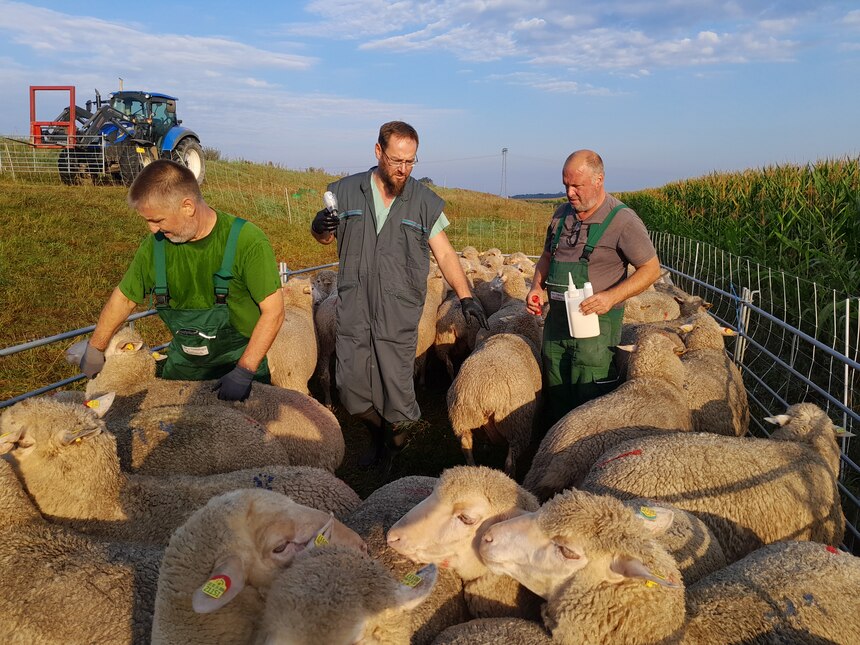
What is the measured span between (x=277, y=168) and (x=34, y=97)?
1550 centimetres

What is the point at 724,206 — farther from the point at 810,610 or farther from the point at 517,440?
the point at 810,610

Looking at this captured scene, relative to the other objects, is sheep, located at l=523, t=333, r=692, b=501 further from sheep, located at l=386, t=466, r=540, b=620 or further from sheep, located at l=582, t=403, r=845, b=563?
sheep, located at l=386, t=466, r=540, b=620

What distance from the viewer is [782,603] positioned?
215cm

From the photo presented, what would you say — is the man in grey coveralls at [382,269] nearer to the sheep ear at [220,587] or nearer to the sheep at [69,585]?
the sheep at [69,585]

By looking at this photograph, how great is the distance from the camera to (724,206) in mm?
14109

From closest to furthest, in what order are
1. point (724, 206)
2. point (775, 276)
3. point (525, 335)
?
point (525, 335)
point (775, 276)
point (724, 206)

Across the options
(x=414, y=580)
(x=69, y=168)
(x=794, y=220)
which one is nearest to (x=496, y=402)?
(x=414, y=580)

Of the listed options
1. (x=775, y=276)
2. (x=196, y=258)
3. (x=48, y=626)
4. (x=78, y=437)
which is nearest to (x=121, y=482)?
(x=78, y=437)

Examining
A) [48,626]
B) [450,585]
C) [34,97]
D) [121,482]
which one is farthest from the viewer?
[34,97]

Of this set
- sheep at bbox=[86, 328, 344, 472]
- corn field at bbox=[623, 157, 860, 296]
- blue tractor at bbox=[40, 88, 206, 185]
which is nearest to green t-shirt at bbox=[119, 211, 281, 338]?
sheep at bbox=[86, 328, 344, 472]

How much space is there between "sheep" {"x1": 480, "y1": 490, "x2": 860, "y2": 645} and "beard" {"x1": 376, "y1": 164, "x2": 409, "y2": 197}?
2.59 m

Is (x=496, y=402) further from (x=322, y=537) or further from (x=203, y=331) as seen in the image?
(x=322, y=537)

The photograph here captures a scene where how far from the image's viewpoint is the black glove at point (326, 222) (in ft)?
13.8

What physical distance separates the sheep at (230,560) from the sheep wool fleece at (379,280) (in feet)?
8.23
